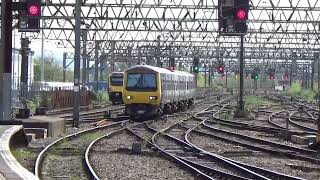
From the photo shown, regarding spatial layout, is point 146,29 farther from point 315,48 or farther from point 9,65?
point 315,48

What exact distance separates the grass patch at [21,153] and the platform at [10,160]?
474 millimetres

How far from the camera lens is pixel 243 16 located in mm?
21875

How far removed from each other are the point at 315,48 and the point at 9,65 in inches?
2333

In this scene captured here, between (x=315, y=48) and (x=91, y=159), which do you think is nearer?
(x=91, y=159)

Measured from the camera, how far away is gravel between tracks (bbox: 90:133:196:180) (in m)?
13.2

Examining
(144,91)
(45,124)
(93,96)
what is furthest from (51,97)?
(45,124)

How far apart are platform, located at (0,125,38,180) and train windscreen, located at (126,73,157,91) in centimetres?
1537

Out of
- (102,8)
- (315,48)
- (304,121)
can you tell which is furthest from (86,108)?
(315,48)

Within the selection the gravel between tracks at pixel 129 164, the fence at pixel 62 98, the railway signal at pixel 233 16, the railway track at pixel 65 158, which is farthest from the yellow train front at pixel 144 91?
the gravel between tracks at pixel 129 164

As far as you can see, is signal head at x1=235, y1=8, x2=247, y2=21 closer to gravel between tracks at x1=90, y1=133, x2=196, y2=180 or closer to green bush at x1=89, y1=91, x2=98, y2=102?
gravel between tracks at x1=90, y1=133, x2=196, y2=180

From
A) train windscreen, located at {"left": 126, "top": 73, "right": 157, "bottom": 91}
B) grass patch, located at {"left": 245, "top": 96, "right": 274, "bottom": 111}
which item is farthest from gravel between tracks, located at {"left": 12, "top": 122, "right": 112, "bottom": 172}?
grass patch, located at {"left": 245, "top": 96, "right": 274, "bottom": 111}

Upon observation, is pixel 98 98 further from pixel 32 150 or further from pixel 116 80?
pixel 32 150

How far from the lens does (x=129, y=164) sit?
593 inches

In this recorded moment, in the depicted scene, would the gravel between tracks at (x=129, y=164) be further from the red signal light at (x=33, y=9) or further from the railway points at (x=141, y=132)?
the red signal light at (x=33, y=9)
